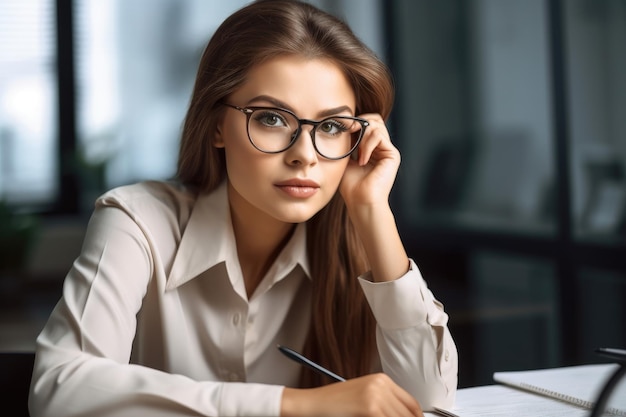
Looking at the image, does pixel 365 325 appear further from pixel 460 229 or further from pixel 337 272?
pixel 460 229

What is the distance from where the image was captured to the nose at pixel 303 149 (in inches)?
52.2

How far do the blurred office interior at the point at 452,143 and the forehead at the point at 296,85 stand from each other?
7.10ft

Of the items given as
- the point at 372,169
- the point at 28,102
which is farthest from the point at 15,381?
the point at 28,102

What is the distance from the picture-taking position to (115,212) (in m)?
1.39

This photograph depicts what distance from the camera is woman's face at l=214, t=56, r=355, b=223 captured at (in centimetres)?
134

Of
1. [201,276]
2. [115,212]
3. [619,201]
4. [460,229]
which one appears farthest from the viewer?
[460,229]

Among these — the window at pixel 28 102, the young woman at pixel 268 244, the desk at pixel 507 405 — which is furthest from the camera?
the window at pixel 28 102

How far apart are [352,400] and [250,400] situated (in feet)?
0.45

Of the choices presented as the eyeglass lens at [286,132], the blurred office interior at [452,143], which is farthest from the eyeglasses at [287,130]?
the blurred office interior at [452,143]

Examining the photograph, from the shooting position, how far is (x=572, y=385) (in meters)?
1.24

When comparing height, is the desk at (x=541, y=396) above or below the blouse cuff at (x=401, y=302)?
below

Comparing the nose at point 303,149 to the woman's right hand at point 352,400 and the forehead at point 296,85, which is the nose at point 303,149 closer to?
the forehead at point 296,85

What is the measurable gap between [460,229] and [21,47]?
13.8 feet

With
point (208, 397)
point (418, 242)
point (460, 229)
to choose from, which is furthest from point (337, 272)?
point (418, 242)
